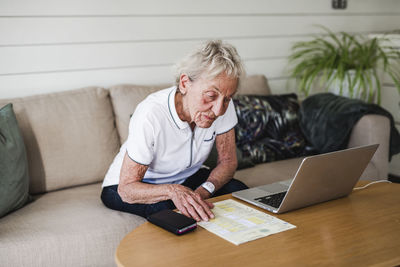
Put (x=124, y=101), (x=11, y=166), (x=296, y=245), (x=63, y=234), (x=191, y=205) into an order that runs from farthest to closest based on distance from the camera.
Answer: (x=124, y=101) → (x=11, y=166) → (x=63, y=234) → (x=191, y=205) → (x=296, y=245)

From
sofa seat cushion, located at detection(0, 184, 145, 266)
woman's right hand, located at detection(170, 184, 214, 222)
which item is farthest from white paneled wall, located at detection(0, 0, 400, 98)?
woman's right hand, located at detection(170, 184, 214, 222)

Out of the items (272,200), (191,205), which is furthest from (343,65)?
(191,205)

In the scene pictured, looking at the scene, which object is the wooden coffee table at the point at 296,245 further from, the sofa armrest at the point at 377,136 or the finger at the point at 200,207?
the sofa armrest at the point at 377,136

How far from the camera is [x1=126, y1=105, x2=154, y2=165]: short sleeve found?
1582 mm

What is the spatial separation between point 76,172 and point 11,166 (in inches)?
15.5

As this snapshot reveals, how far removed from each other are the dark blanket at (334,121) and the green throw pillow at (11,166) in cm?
162

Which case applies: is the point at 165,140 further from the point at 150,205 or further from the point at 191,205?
the point at 191,205

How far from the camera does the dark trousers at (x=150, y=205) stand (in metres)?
1.67

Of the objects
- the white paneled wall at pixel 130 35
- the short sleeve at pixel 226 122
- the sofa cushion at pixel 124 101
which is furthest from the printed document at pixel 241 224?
the white paneled wall at pixel 130 35

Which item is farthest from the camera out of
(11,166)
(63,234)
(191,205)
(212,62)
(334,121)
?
(334,121)

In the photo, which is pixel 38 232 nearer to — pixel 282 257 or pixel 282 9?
pixel 282 257

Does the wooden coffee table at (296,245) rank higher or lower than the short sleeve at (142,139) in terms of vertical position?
lower

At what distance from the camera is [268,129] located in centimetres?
263

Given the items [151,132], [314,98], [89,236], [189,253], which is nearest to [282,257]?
[189,253]
